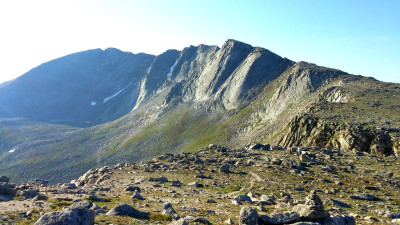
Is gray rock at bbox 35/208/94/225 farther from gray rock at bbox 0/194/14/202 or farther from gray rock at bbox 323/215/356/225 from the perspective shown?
gray rock at bbox 323/215/356/225

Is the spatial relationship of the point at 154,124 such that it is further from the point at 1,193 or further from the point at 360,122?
the point at 1,193

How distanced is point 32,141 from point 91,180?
604 feet

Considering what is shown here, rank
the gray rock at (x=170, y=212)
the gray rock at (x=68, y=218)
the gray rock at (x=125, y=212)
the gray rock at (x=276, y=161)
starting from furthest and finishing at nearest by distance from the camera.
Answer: the gray rock at (x=276, y=161)
the gray rock at (x=170, y=212)
the gray rock at (x=125, y=212)
the gray rock at (x=68, y=218)

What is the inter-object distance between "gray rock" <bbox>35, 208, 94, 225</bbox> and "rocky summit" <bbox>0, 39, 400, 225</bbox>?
0.07m

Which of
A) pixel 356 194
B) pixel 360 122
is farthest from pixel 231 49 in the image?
pixel 356 194

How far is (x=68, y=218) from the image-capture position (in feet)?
45.7

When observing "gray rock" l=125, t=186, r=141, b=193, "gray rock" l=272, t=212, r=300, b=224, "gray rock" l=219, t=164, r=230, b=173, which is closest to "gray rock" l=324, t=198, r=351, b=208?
"gray rock" l=272, t=212, r=300, b=224

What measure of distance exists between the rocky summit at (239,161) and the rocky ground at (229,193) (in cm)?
12

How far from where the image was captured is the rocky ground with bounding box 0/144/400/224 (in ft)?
57.5

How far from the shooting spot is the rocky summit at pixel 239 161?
2092 centimetres

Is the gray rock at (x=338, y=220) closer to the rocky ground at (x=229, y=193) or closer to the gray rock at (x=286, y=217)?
the rocky ground at (x=229, y=193)

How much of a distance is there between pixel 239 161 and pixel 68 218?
121 ft

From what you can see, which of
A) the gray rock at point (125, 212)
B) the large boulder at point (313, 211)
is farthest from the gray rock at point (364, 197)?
the gray rock at point (125, 212)

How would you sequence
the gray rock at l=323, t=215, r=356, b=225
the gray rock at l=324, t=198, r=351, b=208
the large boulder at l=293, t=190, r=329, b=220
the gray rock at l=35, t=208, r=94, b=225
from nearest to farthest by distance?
1. the gray rock at l=35, t=208, r=94, b=225
2. the large boulder at l=293, t=190, r=329, b=220
3. the gray rock at l=323, t=215, r=356, b=225
4. the gray rock at l=324, t=198, r=351, b=208
